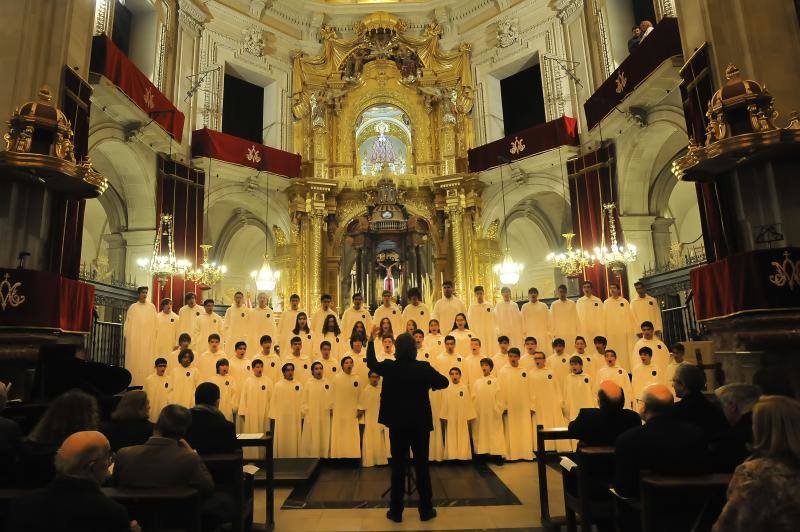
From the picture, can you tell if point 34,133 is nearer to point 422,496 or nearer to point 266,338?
point 266,338

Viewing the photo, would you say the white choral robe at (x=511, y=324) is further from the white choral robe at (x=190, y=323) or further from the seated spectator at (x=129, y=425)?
the seated spectator at (x=129, y=425)

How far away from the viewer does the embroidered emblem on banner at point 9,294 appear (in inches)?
235

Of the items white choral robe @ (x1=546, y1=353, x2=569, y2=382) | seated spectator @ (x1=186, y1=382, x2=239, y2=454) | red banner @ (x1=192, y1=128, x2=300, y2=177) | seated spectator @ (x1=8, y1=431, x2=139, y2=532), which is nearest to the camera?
seated spectator @ (x1=8, y1=431, x2=139, y2=532)

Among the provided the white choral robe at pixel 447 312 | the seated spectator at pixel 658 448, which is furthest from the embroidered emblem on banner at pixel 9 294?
the seated spectator at pixel 658 448

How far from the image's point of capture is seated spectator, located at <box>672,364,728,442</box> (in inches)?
129

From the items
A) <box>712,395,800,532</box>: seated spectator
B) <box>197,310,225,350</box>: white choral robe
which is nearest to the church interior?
<box>712,395,800,532</box>: seated spectator

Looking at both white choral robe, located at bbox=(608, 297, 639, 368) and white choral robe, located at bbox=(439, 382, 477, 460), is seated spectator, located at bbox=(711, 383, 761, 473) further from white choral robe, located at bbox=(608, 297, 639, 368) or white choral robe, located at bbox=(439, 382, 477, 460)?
white choral robe, located at bbox=(608, 297, 639, 368)

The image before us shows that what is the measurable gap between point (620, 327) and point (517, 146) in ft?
20.0

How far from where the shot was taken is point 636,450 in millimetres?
2914

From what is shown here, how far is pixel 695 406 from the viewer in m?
3.36

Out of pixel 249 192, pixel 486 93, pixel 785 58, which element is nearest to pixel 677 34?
pixel 785 58

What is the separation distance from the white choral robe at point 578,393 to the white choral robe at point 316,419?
3.24 meters

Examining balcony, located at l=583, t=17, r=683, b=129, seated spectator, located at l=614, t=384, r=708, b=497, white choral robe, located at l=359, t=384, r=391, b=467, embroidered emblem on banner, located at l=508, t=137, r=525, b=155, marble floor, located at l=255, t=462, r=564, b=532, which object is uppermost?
embroidered emblem on banner, located at l=508, t=137, r=525, b=155

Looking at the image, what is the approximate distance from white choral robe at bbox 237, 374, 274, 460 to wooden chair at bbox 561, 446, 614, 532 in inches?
187
